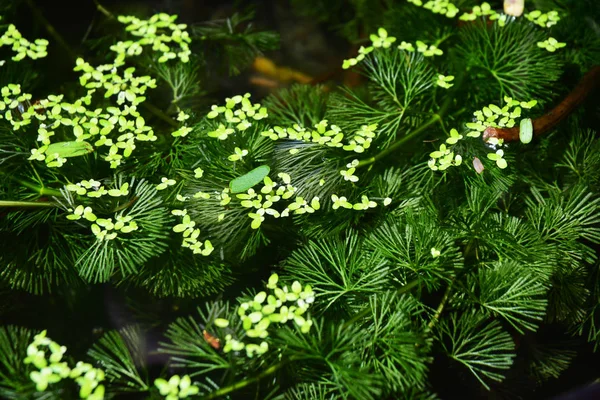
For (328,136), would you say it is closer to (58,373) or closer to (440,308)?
(440,308)

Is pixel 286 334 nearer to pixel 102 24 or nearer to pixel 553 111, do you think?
pixel 553 111

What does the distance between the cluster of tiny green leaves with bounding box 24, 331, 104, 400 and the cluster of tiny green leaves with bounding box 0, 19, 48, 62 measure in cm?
108

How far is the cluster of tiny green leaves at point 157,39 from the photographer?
Result: 1877 millimetres

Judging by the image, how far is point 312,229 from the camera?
148 centimetres

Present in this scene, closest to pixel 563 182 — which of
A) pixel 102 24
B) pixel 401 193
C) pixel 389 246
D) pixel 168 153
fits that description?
pixel 401 193

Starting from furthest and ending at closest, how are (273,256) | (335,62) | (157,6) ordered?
(335,62), (157,6), (273,256)

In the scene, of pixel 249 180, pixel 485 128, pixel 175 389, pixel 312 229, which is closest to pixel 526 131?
pixel 485 128

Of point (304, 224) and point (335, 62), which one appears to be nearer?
point (304, 224)

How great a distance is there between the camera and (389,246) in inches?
55.7

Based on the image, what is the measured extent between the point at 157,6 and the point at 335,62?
2.74 feet

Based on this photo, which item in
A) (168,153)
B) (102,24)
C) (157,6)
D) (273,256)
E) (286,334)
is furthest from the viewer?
(157,6)

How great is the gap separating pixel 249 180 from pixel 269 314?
0.37 metres

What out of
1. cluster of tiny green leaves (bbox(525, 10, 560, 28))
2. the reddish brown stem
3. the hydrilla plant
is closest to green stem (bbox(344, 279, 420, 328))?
the hydrilla plant

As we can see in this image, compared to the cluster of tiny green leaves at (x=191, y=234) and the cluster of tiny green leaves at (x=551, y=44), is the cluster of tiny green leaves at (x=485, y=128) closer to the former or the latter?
the cluster of tiny green leaves at (x=551, y=44)
